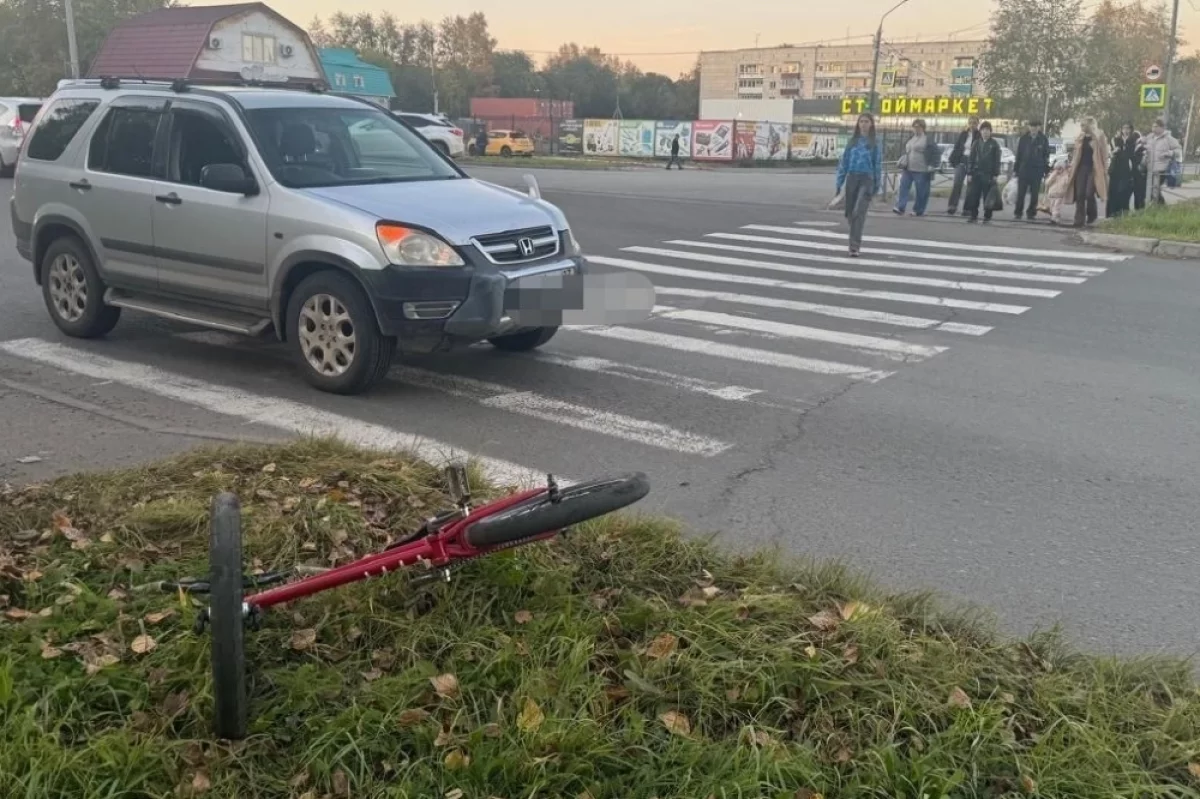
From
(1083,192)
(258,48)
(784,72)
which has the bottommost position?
(1083,192)

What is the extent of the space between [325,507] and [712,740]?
1923mm

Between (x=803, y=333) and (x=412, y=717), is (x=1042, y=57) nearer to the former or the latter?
(x=803, y=333)

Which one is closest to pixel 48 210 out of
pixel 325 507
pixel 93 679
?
pixel 325 507

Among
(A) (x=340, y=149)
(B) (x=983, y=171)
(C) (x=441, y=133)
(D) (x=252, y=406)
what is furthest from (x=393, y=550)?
(C) (x=441, y=133)

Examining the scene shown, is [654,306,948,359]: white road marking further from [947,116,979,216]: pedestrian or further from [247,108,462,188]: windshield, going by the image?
[947,116,979,216]: pedestrian

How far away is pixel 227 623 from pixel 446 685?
2.15 feet

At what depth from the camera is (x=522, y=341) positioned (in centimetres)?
851

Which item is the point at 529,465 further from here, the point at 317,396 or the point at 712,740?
the point at 712,740

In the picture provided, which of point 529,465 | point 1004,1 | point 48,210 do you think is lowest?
point 529,465

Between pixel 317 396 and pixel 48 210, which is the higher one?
pixel 48 210

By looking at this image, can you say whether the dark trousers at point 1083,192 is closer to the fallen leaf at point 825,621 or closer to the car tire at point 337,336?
the car tire at point 337,336

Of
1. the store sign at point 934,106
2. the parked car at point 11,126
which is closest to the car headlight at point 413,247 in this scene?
the parked car at point 11,126

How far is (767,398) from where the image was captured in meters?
7.37

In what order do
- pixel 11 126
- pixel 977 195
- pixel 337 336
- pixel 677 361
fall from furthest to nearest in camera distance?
1. pixel 11 126
2. pixel 977 195
3. pixel 677 361
4. pixel 337 336
